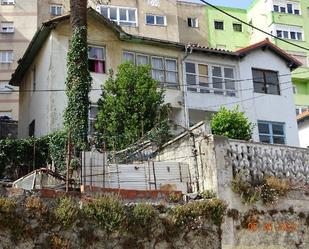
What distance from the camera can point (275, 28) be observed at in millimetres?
51344

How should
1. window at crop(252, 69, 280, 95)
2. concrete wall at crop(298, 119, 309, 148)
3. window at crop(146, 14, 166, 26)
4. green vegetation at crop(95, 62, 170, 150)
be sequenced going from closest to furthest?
green vegetation at crop(95, 62, 170, 150) < window at crop(252, 69, 280, 95) < concrete wall at crop(298, 119, 309, 148) < window at crop(146, 14, 166, 26)

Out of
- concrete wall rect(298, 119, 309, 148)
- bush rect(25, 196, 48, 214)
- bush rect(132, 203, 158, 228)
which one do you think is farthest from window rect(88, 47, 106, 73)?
bush rect(25, 196, 48, 214)

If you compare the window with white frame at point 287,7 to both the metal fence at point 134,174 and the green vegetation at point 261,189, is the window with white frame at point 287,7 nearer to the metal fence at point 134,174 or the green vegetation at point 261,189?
the green vegetation at point 261,189

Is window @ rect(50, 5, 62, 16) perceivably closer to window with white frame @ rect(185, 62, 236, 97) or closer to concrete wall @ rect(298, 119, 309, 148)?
window with white frame @ rect(185, 62, 236, 97)

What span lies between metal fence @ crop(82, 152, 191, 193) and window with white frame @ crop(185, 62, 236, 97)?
1270 cm

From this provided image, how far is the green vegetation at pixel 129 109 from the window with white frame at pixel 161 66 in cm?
393

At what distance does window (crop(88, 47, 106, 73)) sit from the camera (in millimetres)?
26484

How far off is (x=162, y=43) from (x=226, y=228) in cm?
1508

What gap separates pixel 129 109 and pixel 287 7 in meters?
34.8

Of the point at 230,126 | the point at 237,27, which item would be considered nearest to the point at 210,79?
the point at 230,126

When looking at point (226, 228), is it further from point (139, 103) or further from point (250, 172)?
point (139, 103)

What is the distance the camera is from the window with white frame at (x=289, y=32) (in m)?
51.5

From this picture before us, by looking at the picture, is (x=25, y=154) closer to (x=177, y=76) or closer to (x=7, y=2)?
(x=177, y=76)

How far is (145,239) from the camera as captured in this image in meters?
13.3
